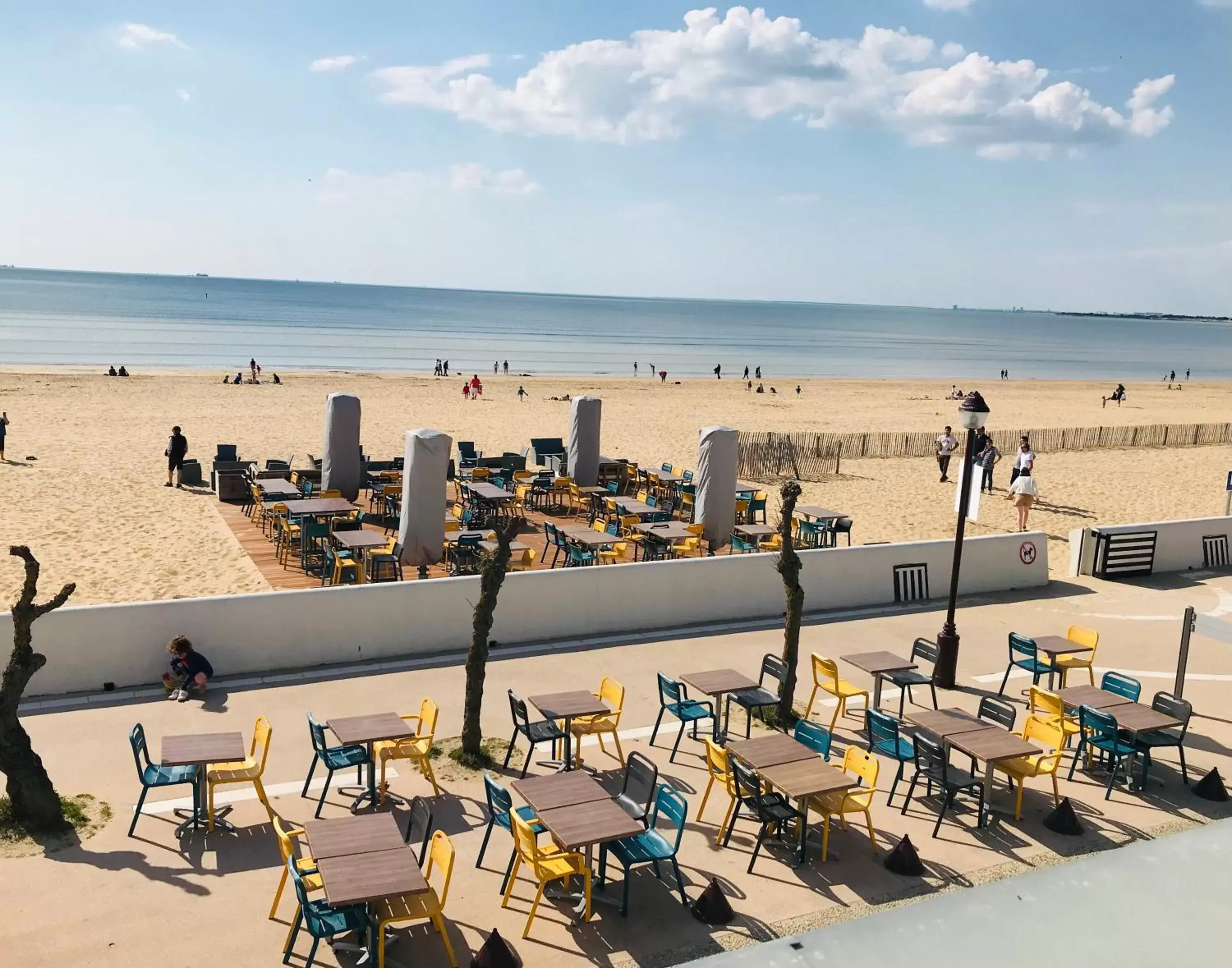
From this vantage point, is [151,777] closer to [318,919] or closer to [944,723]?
[318,919]

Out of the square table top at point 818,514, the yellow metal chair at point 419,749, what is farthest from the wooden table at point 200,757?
the square table top at point 818,514

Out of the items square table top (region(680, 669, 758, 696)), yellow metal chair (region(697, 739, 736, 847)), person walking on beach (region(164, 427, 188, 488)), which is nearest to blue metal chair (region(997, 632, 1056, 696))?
square table top (region(680, 669, 758, 696))

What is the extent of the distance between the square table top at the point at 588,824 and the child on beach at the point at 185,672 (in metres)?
4.93

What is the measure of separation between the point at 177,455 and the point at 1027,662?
16303mm

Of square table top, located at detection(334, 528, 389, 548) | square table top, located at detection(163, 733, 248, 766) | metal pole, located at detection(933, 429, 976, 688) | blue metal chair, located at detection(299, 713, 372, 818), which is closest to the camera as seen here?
square table top, located at detection(163, 733, 248, 766)

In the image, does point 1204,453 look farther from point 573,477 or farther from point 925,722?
point 925,722

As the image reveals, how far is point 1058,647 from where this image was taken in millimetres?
10727

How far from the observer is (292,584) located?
44.8ft

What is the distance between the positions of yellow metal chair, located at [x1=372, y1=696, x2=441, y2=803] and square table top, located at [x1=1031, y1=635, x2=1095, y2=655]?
6.52 metres

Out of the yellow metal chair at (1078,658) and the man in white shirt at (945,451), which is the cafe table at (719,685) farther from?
the man in white shirt at (945,451)

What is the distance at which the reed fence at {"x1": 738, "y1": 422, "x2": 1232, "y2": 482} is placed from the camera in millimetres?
24828

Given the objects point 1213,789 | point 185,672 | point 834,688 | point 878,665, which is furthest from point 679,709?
point 185,672

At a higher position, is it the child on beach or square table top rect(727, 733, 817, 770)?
A: square table top rect(727, 733, 817, 770)

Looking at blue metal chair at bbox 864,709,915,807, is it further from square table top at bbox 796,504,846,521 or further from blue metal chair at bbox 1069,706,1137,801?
square table top at bbox 796,504,846,521
